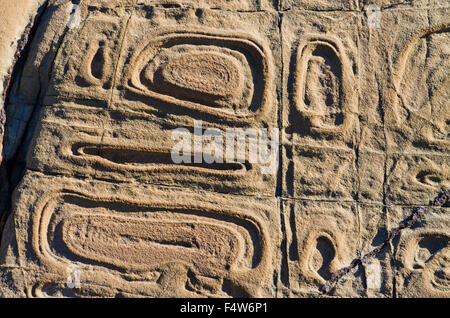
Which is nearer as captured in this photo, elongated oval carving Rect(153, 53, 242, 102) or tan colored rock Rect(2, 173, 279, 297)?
tan colored rock Rect(2, 173, 279, 297)

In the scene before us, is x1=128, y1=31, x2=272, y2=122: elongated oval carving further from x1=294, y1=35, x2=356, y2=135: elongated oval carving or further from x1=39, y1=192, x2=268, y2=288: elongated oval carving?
x1=39, y1=192, x2=268, y2=288: elongated oval carving

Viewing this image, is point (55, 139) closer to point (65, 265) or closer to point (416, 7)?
point (65, 265)

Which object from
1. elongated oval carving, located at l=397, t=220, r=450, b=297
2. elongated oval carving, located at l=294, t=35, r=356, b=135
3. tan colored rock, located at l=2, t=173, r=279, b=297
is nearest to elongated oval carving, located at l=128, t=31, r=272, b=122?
elongated oval carving, located at l=294, t=35, r=356, b=135

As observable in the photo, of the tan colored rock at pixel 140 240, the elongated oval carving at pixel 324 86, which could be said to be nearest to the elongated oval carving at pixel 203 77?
the elongated oval carving at pixel 324 86

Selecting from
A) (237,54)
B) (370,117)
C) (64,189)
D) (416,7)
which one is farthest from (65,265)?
(416,7)

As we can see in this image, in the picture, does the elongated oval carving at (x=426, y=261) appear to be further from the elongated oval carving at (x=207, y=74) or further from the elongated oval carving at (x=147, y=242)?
the elongated oval carving at (x=207, y=74)

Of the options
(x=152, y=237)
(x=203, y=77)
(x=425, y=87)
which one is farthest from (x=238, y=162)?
(x=425, y=87)

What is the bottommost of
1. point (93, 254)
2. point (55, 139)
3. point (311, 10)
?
point (93, 254)
